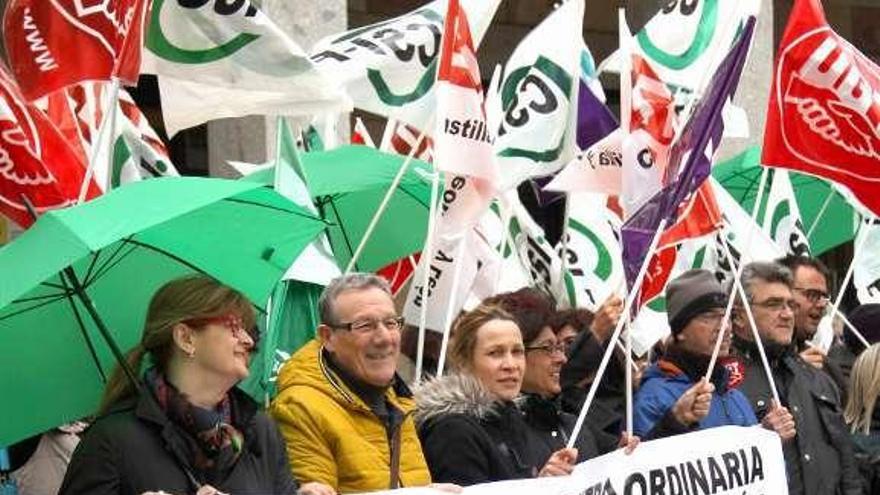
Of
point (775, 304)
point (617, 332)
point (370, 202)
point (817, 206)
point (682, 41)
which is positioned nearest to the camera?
point (617, 332)

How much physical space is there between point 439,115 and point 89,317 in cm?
225

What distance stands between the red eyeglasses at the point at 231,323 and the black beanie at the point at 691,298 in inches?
106

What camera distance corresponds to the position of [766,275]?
850 cm

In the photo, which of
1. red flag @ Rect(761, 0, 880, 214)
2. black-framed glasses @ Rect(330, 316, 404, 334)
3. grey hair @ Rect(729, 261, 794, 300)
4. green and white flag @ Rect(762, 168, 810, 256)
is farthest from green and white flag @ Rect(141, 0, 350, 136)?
green and white flag @ Rect(762, 168, 810, 256)

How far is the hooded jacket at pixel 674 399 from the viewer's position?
757cm

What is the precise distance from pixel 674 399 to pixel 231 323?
2.57 metres

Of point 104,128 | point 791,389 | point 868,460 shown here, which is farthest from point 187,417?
point 868,460

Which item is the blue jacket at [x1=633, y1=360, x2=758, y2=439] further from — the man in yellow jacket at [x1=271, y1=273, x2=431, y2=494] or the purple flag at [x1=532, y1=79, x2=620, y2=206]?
the purple flag at [x1=532, y1=79, x2=620, y2=206]

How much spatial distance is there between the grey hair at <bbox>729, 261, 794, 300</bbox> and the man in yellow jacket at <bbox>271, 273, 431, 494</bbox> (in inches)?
107

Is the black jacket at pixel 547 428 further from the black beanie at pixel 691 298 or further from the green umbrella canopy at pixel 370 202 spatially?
the green umbrella canopy at pixel 370 202

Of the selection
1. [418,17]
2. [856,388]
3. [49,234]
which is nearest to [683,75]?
[418,17]

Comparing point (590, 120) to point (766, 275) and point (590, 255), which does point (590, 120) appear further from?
point (766, 275)

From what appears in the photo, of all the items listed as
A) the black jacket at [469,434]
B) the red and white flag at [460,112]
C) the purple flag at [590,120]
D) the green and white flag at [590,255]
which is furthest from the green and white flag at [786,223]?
the black jacket at [469,434]

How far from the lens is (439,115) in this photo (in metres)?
7.79
